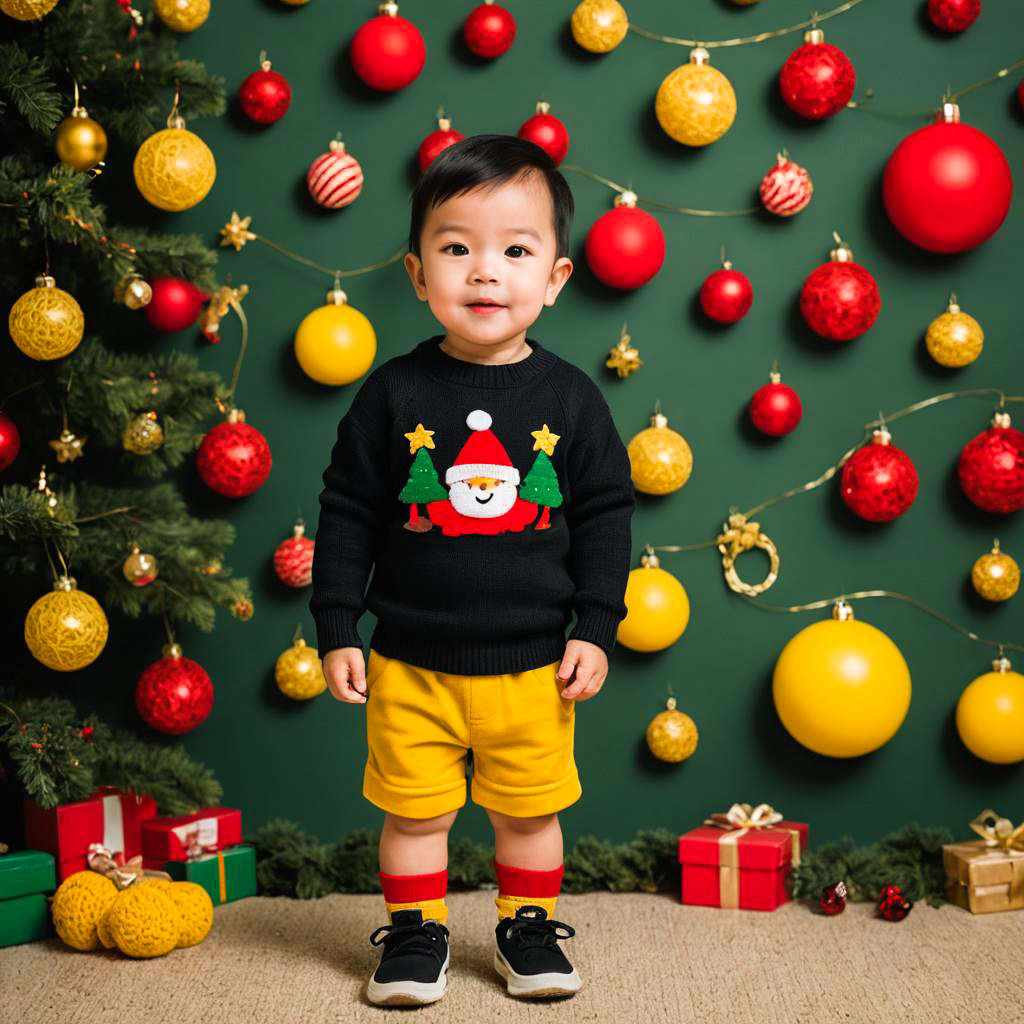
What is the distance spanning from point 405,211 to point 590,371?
0.39 metres

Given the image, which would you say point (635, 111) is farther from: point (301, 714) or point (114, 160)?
point (301, 714)

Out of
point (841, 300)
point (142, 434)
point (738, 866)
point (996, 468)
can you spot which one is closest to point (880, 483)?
point (996, 468)

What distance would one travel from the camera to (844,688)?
1.88 m

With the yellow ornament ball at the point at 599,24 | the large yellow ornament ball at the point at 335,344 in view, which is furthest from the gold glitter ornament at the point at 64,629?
the yellow ornament ball at the point at 599,24

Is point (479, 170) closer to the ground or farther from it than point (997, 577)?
farther from it

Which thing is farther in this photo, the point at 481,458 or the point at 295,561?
the point at 295,561

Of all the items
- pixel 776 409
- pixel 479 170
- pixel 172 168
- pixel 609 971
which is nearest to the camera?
pixel 479 170

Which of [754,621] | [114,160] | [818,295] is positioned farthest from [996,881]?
[114,160]

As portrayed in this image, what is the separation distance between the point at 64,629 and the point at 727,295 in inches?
42.6

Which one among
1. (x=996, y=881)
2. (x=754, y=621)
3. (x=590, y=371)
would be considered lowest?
(x=996, y=881)

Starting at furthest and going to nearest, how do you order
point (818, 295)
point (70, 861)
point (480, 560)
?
point (818, 295), point (70, 861), point (480, 560)

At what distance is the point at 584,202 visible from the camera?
2.04 m

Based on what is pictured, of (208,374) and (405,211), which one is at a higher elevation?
(405,211)

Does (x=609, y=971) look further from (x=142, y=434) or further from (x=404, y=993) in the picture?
(x=142, y=434)
